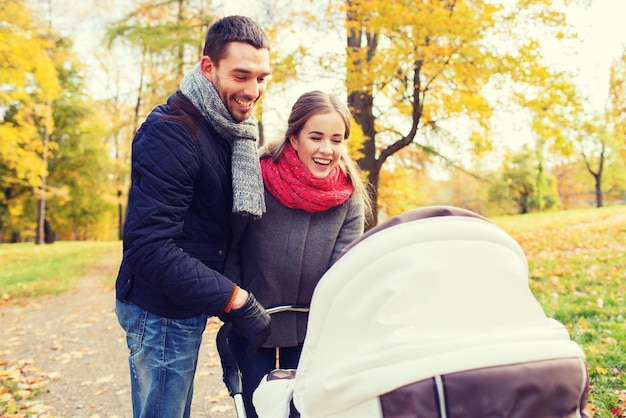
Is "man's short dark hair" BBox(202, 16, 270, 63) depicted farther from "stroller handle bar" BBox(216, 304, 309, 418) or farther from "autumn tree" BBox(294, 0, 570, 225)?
"autumn tree" BBox(294, 0, 570, 225)

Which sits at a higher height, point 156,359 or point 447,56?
point 447,56

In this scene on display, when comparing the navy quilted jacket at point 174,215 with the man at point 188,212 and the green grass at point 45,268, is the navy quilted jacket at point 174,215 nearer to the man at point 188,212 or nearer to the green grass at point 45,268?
the man at point 188,212

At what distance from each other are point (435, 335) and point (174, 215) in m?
0.95

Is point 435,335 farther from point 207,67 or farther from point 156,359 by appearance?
point 207,67

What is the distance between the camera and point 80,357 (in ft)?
19.7

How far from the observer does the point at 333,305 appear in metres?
1.44

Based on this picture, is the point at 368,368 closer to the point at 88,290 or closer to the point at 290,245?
the point at 290,245

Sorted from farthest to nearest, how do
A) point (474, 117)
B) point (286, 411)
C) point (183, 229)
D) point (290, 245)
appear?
Result: point (474, 117), point (290, 245), point (183, 229), point (286, 411)

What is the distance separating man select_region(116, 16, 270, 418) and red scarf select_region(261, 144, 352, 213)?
23 centimetres

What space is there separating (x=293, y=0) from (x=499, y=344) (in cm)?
997

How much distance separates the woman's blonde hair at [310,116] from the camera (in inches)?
87.6

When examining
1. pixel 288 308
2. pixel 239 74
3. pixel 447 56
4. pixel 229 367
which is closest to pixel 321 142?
pixel 239 74

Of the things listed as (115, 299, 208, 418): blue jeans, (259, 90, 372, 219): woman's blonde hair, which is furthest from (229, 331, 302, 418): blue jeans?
(259, 90, 372, 219): woman's blonde hair

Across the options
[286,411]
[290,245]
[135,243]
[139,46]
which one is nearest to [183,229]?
[135,243]
